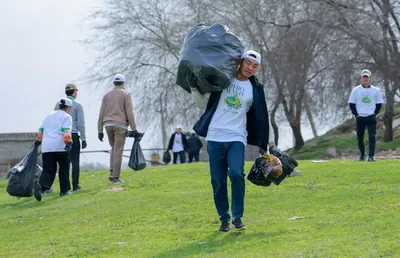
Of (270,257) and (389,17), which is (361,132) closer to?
(270,257)

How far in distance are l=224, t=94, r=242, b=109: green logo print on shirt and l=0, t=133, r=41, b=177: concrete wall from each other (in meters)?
15.5

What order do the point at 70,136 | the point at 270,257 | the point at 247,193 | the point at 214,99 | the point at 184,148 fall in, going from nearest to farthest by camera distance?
the point at 270,257, the point at 214,99, the point at 247,193, the point at 70,136, the point at 184,148

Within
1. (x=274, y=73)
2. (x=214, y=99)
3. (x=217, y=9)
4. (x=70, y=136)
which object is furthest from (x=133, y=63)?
(x=214, y=99)

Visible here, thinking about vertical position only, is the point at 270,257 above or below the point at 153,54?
below

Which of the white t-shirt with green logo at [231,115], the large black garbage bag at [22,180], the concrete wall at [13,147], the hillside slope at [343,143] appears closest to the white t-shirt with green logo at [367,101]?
the large black garbage bag at [22,180]

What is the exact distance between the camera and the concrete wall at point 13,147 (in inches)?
923

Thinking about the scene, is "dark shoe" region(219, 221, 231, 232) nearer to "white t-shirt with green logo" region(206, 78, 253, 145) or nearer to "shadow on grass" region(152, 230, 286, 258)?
"shadow on grass" region(152, 230, 286, 258)

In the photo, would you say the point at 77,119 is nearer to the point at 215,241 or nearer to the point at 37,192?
the point at 37,192

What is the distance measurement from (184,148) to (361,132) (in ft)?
32.4

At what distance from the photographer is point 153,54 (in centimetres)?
3950

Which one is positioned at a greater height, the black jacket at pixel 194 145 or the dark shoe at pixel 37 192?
the black jacket at pixel 194 145

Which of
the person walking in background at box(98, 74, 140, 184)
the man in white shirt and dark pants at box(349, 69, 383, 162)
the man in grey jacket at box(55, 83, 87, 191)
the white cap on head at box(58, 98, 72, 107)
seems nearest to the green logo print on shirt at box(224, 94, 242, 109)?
the white cap on head at box(58, 98, 72, 107)

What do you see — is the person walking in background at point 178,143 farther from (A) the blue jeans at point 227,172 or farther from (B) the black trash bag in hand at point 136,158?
(A) the blue jeans at point 227,172

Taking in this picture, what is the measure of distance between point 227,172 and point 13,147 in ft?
51.8
